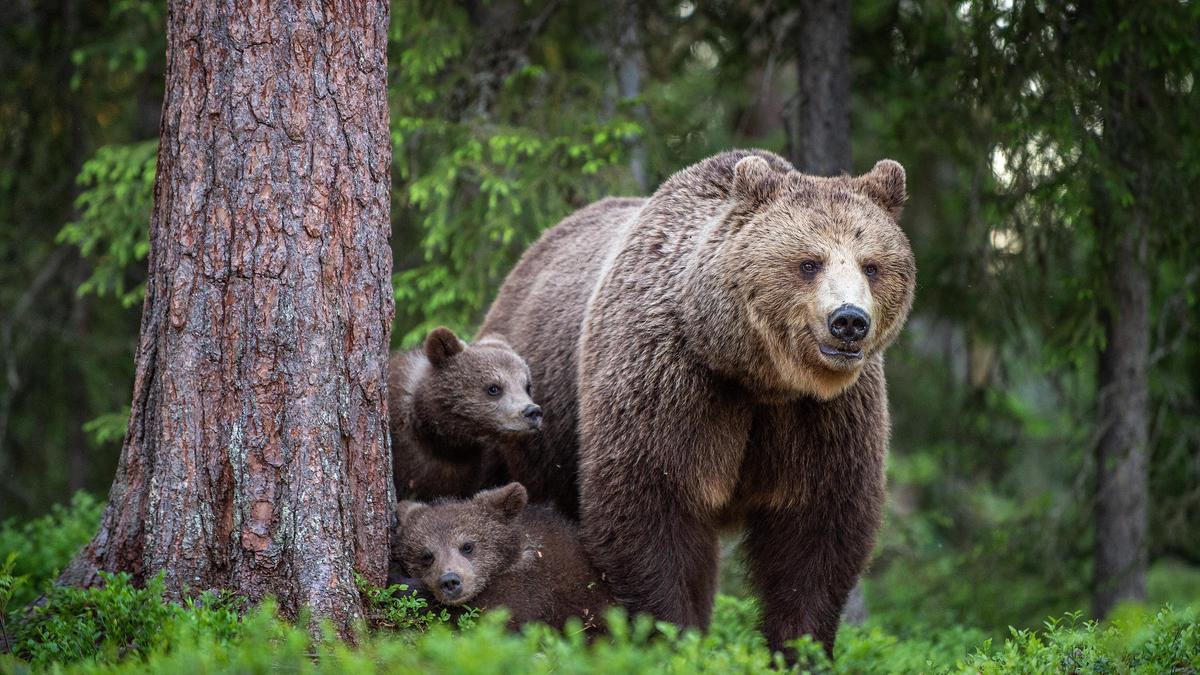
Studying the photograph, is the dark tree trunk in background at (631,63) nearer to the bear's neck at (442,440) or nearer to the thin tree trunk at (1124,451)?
the bear's neck at (442,440)

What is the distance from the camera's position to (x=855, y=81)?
10688 mm

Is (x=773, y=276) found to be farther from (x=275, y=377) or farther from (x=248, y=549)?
(x=248, y=549)

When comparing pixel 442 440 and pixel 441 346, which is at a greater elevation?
pixel 441 346

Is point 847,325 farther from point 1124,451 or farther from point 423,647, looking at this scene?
point 1124,451

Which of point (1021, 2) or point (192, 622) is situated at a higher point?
point (1021, 2)

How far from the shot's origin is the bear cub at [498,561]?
5703 millimetres

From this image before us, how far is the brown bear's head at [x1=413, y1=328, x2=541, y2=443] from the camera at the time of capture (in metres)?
6.59

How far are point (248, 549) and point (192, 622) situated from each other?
54 centimetres

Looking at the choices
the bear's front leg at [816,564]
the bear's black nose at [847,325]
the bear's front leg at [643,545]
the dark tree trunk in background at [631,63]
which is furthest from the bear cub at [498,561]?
the dark tree trunk in background at [631,63]

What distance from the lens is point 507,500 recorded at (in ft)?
20.0

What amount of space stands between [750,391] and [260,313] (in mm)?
2329

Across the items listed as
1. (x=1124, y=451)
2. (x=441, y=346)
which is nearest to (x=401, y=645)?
(x=441, y=346)

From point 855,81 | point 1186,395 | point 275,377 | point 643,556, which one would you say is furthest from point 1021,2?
point 275,377

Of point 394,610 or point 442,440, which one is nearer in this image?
point 394,610
